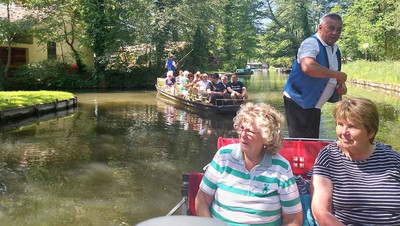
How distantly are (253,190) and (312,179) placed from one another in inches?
15.0

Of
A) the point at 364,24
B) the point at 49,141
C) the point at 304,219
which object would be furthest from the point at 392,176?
the point at 364,24

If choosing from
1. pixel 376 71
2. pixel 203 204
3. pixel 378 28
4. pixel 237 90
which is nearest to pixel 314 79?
pixel 203 204

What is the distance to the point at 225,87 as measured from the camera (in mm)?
12547

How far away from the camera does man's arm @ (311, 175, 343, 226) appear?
2.08 meters

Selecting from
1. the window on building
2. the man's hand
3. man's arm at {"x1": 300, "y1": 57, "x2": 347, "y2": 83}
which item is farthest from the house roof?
the man's hand

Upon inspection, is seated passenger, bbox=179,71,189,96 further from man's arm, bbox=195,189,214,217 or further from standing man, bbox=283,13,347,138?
man's arm, bbox=195,189,214,217

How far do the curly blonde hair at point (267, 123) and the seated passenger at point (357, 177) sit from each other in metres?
0.30

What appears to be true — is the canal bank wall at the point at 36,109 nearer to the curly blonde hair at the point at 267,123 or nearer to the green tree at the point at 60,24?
the curly blonde hair at the point at 267,123

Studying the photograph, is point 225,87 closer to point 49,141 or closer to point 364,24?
point 49,141

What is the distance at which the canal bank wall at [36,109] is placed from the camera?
10.5 meters

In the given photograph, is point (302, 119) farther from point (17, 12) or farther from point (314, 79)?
point (17, 12)

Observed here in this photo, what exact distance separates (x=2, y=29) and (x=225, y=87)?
14865mm

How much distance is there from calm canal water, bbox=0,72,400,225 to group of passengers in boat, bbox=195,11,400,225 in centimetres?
216

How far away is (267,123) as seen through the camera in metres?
2.22
